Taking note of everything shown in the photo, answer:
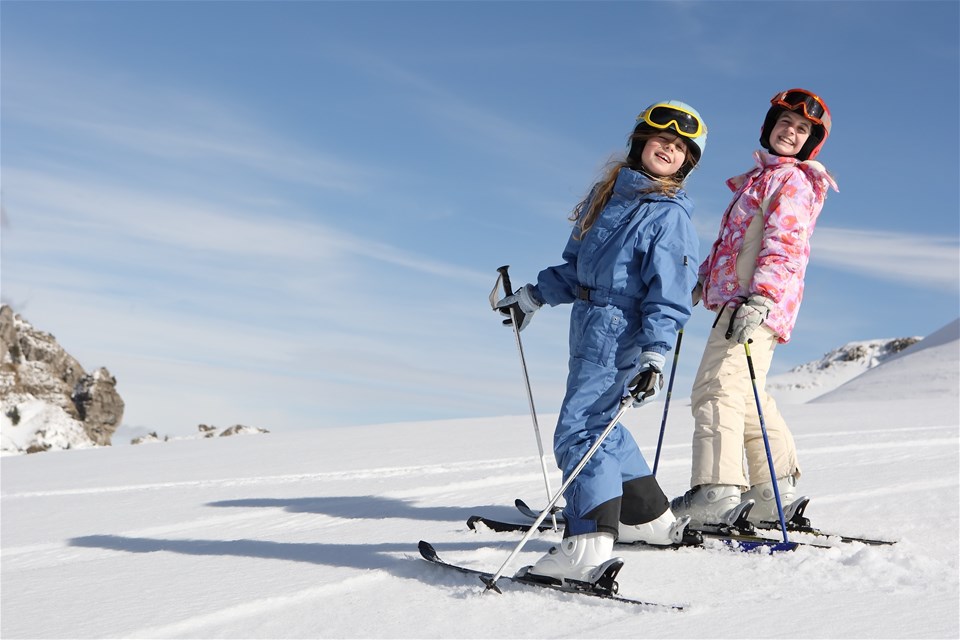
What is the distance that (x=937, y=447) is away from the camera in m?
6.44

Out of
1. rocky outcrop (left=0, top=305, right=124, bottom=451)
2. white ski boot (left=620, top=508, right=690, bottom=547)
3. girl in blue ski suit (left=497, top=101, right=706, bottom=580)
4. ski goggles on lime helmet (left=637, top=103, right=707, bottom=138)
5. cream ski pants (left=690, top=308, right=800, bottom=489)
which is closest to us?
girl in blue ski suit (left=497, top=101, right=706, bottom=580)

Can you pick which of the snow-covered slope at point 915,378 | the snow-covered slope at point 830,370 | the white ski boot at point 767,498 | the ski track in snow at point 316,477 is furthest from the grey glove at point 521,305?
the snow-covered slope at point 830,370

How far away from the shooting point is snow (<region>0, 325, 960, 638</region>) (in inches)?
109

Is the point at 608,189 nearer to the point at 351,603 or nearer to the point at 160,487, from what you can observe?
the point at 351,603

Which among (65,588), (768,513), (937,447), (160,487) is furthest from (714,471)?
(160,487)

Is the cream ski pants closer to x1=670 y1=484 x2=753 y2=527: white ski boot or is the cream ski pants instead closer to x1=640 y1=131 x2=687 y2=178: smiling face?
x1=670 y1=484 x2=753 y2=527: white ski boot

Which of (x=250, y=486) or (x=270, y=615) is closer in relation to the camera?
(x=270, y=615)

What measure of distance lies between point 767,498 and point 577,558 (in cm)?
153

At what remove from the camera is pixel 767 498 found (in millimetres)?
4164

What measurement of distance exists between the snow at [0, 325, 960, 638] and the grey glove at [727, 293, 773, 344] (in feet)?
3.16

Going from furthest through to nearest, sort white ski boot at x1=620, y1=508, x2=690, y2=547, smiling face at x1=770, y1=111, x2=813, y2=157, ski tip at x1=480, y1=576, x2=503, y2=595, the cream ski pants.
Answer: smiling face at x1=770, y1=111, x2=813, y2=157
the cream ski pants
white ski boot at x1=620, y1=508, x2=690, y2=547
ski tip at x1=480, y1=576, x2=503, y2=595

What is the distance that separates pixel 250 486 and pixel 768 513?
3862mm

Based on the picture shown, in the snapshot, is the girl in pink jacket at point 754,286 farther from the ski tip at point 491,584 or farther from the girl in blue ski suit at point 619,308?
the ski tip at point 491,584

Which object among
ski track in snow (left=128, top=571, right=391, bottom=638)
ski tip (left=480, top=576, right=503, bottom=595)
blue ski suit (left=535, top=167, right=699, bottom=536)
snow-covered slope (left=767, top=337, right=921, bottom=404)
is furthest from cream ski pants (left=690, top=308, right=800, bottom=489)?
snow-covered slope (left=767, top=337, right=921, bottom=404)
